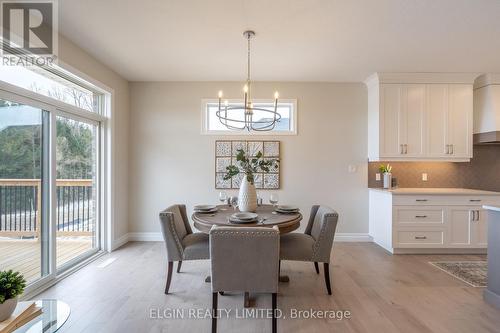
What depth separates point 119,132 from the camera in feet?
13.1

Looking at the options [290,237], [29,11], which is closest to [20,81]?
[29,11]

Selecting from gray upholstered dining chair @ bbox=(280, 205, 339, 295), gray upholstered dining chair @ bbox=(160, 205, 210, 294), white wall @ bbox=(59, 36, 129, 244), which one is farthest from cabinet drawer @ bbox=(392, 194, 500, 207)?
white wall @ bbox=(59, 36, 129, 244)

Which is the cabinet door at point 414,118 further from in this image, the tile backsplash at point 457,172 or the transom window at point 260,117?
the transom window at point 260,117

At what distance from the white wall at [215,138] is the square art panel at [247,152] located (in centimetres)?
11

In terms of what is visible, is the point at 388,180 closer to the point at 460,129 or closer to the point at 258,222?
the point at 460,129

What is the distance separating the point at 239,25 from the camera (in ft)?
8.36

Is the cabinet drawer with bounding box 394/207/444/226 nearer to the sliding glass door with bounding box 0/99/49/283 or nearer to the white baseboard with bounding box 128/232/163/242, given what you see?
the white baseboard with bounding box 128/232/163/242

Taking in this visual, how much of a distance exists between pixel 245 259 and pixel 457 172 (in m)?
4.26

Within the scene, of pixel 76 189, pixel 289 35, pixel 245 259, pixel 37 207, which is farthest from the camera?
pixel 76 189

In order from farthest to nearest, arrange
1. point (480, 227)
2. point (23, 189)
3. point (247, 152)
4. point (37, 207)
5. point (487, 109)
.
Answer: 1. point (247, 152)
2. point (487, 109)
3. point (480, 227)
4. point (37, 207)
5. point (23, 189)

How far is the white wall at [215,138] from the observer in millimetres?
4227

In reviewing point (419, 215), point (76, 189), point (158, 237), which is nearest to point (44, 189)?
point (76, 189)

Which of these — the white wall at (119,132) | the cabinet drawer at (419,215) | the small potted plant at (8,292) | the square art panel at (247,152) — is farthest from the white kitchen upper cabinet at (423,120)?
the small potted plant at (8,292)

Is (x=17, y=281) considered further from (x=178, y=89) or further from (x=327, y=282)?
(x=178, y=89)
